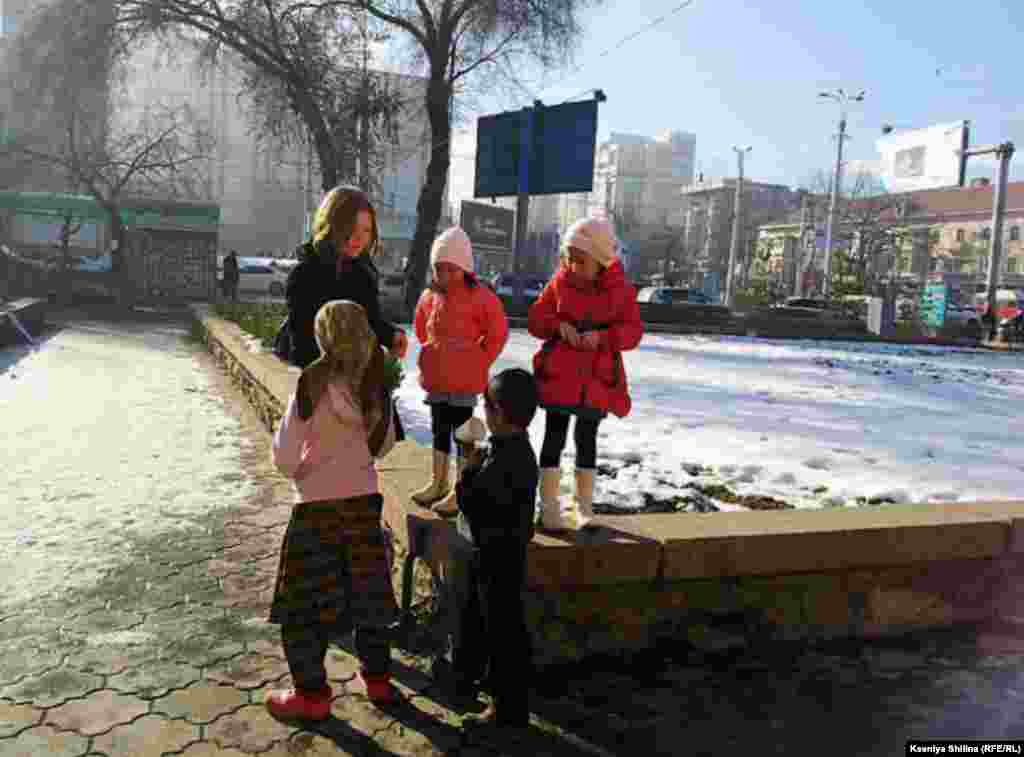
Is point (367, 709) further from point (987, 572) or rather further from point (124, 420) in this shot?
point (124, 420)

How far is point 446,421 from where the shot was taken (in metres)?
3.85

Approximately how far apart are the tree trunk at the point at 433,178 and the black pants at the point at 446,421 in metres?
15.2

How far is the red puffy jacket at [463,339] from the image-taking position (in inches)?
148

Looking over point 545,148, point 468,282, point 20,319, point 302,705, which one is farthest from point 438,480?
point 545,148

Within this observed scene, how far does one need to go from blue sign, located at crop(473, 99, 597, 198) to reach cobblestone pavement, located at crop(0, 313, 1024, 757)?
49.0 ft

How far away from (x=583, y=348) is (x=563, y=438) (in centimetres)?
39

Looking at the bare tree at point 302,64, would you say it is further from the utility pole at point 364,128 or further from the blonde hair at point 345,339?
the blonde hair at point 345,339

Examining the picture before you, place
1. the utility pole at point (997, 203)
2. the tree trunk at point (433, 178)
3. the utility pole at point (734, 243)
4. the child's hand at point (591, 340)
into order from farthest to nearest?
1. the utility pole at point (734, 243)
2. the utility pole at point (997, 203)
3. the tree trunk at point (433, 178)
4. the child's hand at point (591, 340)

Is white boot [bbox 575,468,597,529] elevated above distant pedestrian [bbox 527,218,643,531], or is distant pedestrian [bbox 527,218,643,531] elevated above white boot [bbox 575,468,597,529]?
distant pedestrian [bbox 527,218,643,531]

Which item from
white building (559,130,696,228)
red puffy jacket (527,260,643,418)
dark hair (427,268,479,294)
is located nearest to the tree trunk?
dark hair (427,268,479,294)

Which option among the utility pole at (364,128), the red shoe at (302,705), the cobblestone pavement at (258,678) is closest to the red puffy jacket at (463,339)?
the cobblestone pavement at (258,678)

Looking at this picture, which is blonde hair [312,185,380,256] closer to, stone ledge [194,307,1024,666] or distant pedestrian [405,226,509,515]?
distant pedestrian [405,226,509,515]

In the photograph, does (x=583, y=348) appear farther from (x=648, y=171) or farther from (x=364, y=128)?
(x=648, y=171)

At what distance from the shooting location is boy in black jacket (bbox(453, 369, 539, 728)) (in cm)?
288
